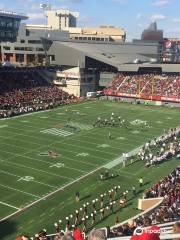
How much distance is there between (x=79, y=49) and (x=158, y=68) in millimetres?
14754

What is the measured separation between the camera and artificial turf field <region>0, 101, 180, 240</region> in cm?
2344

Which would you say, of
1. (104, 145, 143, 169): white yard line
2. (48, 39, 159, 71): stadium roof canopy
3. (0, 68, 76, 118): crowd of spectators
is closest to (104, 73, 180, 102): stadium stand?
(48, 39, 159, 71): stadium roof canopy

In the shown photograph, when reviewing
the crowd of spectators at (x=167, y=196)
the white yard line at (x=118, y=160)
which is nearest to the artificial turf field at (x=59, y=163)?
the white yard line at (x=118, y=160)

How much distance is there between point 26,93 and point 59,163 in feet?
104

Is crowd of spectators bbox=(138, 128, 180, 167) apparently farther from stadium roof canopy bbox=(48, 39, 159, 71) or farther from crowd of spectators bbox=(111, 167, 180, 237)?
stadium roof canopy bbox=(48, 39, 159, 71)

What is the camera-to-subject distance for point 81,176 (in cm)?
2944

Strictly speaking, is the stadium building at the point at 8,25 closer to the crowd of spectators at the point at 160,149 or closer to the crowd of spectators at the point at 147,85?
the crowd of spectators at the point at 147,85

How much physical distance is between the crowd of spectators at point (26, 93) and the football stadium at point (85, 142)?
180mm

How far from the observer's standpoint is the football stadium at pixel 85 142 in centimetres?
2175

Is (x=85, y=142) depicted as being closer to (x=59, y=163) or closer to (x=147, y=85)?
(x=59, y=163)

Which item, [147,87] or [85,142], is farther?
[147,87]

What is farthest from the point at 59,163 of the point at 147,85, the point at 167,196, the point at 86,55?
the point at 86,55

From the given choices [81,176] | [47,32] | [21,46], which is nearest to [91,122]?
[81,176]

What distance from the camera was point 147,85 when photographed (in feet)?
237
